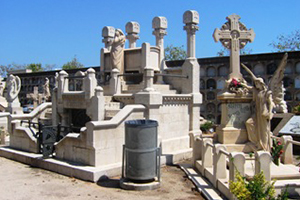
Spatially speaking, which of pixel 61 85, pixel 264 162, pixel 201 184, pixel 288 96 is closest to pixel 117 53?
pixel 61 85

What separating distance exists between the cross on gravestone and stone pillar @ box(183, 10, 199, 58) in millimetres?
1953

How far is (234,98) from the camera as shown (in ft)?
29.1

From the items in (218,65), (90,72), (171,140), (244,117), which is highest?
(218,65)

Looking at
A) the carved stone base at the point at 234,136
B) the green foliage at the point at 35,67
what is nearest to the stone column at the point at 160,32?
the carved stone base at the point at 234,136

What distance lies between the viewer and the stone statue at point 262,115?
7844mm

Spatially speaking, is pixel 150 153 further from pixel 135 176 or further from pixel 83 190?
pixel 83 190

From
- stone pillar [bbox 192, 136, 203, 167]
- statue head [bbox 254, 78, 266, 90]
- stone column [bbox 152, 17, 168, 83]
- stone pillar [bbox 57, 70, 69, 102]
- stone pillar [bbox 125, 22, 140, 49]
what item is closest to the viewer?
statue head [bbox 254, 78, 266, 90]

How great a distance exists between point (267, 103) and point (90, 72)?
598 cm

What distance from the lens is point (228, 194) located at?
5.55m

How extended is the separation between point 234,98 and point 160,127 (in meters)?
2.51

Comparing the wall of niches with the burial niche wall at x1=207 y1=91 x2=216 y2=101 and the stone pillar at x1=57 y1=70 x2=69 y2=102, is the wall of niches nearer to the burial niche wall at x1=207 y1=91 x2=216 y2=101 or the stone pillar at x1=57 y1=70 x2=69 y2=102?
the burial niche wall at x1=207 y1=91 x2=216 y2=101

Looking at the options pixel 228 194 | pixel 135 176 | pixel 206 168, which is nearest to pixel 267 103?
pixel 206 168

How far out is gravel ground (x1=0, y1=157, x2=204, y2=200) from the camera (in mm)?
6129

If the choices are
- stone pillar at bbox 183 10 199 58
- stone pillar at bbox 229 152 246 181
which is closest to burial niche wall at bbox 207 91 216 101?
stone pillar at bbox 183 10 199 58
